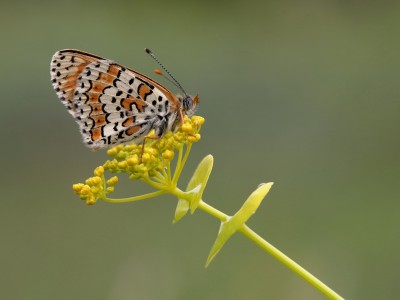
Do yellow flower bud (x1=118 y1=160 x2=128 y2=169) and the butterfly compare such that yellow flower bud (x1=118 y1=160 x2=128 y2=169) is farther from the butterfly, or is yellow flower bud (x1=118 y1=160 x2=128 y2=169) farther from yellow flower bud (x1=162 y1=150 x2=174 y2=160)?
the butterfly

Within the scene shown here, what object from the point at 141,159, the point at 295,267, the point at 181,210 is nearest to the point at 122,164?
the point at 141,159

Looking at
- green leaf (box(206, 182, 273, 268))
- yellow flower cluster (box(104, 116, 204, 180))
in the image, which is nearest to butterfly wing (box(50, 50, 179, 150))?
yellow flower cluster (box(104, 116, 204, 180))

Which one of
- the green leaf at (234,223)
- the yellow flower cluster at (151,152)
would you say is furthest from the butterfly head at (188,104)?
the green leaf at (234,223)

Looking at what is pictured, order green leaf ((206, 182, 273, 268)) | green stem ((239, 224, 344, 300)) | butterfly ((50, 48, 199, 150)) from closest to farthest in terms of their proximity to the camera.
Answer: green stem ((239, 224, 344, 300))
green leaf ((206, 182, 273, 268))
butterfly ((50, 48, 199, 150))

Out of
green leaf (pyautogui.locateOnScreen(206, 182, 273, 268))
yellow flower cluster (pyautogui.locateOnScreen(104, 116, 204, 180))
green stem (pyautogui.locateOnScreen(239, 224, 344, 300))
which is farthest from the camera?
yellow flower cluster (pyautogui.locateOnScreen(104, 116, 204, 180))

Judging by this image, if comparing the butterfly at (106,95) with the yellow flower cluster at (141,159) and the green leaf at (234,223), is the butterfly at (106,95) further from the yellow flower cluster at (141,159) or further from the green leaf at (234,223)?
the green leaf at (234,223)

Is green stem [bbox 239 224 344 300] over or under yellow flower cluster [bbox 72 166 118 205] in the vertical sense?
over

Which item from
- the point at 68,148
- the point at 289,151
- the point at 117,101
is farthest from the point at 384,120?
the point at 117,101
